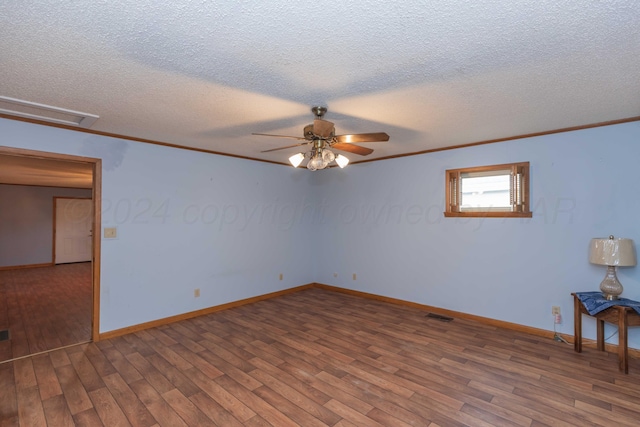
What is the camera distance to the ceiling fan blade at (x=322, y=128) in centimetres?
242

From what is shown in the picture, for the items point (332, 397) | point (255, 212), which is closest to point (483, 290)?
point (332, 397)

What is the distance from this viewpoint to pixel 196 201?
4332mm

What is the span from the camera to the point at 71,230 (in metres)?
8.56

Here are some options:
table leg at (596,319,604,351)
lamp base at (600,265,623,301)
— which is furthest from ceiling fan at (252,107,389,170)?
table leg at (596,319,604,351)

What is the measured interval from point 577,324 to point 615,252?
32.9 inches

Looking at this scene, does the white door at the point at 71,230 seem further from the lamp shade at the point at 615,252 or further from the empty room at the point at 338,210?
the lamp shade at the point at 615,252

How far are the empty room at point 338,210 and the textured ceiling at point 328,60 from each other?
2 centimetres

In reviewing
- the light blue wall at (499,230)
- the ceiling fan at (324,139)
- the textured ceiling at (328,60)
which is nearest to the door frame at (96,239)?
the textured ceiling at (328,60)

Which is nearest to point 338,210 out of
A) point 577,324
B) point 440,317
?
point 440,317

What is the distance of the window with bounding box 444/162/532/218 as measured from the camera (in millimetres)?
3680

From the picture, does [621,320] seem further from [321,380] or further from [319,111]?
[319,111]

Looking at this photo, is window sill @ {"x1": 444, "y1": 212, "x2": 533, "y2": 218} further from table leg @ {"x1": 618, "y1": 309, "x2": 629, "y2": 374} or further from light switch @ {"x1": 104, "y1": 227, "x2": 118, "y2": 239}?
light switch @ {"x1": 104, "y1": 227, "x2": 118, "y2": 239}

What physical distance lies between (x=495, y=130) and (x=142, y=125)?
3.83 meters

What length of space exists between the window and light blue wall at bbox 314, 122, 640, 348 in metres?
0.09
